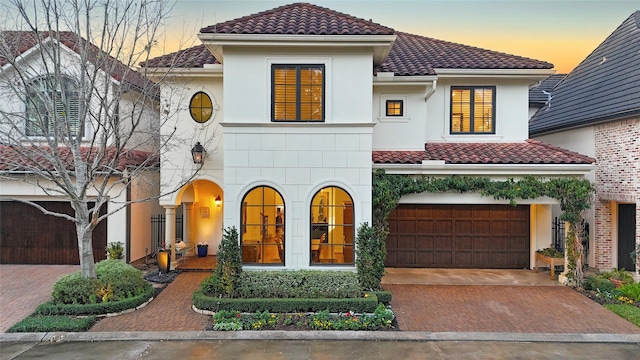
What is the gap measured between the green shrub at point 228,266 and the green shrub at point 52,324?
2.70 m

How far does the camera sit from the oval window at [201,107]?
42.6 ft

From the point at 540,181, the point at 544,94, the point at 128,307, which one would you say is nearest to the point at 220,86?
the point at 128,307

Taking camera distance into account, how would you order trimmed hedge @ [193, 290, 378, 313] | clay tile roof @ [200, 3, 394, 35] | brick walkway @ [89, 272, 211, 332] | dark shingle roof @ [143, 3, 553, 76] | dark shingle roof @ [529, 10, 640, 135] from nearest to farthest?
brick walkway @ [89, 272, 211, 332] < trimmed hedge @ [193, 290, 378, 313] < clay tile roof @ [200, 3, 394, 35] < dark shingle roof @ [143, 3, 553, 76] < dark shingle roof @ [529, 10, 640, 135]

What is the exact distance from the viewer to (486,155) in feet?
39.3

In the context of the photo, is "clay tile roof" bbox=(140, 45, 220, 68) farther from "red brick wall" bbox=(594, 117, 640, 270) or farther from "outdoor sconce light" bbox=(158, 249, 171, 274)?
"red brick wall" bbox=(594, 117, 640, 270)

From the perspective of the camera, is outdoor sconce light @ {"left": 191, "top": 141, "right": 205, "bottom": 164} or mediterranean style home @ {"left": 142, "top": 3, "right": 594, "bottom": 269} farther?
outdoor sconce light @ {"left": 191, "top": 141, "right": 205, "bottom": 164}

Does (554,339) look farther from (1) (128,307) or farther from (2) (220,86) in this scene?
(2) (220,86)

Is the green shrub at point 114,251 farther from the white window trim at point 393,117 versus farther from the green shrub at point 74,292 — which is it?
the white window trim at point 393,117

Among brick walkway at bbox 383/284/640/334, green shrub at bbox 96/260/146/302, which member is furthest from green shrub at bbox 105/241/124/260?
brick walkway at bbox 383/284/640/334

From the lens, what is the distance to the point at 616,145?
12.7m

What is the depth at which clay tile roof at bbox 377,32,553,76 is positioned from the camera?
42.0 feet

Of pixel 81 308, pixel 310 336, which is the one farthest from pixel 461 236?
pixel 81 308

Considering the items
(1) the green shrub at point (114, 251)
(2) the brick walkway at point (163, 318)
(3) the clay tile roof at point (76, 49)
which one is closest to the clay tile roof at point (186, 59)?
(3) the clay tile roof at point (76, 49)

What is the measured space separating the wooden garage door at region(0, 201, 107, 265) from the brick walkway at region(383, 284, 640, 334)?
1074 centimetres
